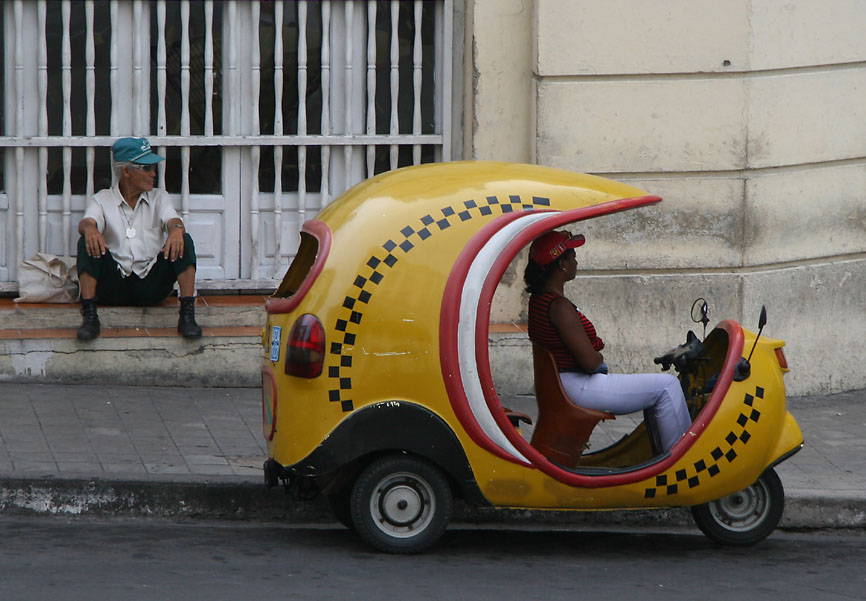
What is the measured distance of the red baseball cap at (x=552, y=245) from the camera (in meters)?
5.89

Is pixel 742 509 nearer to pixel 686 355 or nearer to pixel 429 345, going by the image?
pixel 686 355

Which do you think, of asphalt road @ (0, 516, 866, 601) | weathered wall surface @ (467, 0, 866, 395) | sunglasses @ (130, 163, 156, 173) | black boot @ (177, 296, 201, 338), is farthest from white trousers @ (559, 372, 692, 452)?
sunglasses @ (130, 163, 156, 173)

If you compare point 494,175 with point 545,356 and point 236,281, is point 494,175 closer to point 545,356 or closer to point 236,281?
point 545,356

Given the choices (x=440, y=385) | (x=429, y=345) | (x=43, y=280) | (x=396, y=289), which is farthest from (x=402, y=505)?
(x=43, y=280)

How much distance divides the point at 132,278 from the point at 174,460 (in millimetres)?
1840

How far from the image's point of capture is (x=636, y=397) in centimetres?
589

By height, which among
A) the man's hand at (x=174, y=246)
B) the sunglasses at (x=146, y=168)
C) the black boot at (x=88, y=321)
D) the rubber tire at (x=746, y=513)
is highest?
the sunglasses at (x=146, y=168)

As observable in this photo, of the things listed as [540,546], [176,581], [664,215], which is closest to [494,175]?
[540,546]

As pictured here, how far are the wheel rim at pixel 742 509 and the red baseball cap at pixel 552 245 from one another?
125 centimetres

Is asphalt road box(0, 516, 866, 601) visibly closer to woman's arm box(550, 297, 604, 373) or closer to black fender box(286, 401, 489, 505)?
black fender box(286, 401, 489, 505)

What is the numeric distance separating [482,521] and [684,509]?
36.8 inches

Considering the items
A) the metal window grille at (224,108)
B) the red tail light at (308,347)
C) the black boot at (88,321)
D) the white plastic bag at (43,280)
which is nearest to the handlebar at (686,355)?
the red tail light at (308,347)

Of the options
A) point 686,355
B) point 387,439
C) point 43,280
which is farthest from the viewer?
point 43,280

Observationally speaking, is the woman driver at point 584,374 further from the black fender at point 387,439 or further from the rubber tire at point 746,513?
the black fender at point 387,439
